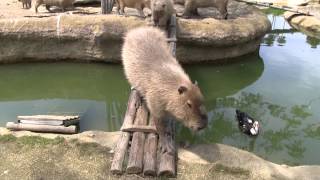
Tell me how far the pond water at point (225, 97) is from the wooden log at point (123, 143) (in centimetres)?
89

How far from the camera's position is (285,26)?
49.0 feet

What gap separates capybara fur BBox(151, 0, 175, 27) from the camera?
8.77 meters

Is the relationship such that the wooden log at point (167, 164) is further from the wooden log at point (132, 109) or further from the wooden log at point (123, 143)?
the wooden log at point (132, 109)

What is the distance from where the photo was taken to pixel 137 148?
17.2 feet

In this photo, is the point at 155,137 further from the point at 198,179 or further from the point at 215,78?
the point at 215,78

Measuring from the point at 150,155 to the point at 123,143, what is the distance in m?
0.46

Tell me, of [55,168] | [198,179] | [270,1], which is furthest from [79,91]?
[270,1]

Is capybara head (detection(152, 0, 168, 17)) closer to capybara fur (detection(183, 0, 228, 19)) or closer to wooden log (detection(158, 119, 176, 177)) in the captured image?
capybara fur (detection(183, 0, 228, 19))

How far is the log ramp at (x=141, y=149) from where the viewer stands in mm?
4914

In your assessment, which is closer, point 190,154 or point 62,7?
point 190,154

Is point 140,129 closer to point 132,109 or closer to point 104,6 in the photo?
point 132,109

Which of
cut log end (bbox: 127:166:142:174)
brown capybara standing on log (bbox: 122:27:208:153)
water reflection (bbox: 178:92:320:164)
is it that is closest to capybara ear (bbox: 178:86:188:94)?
brown capybara standing on log (bbox: 122:27:208:153)

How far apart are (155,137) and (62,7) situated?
6835 millimetres

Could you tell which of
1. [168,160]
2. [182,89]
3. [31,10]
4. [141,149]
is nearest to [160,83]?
[182,89]
